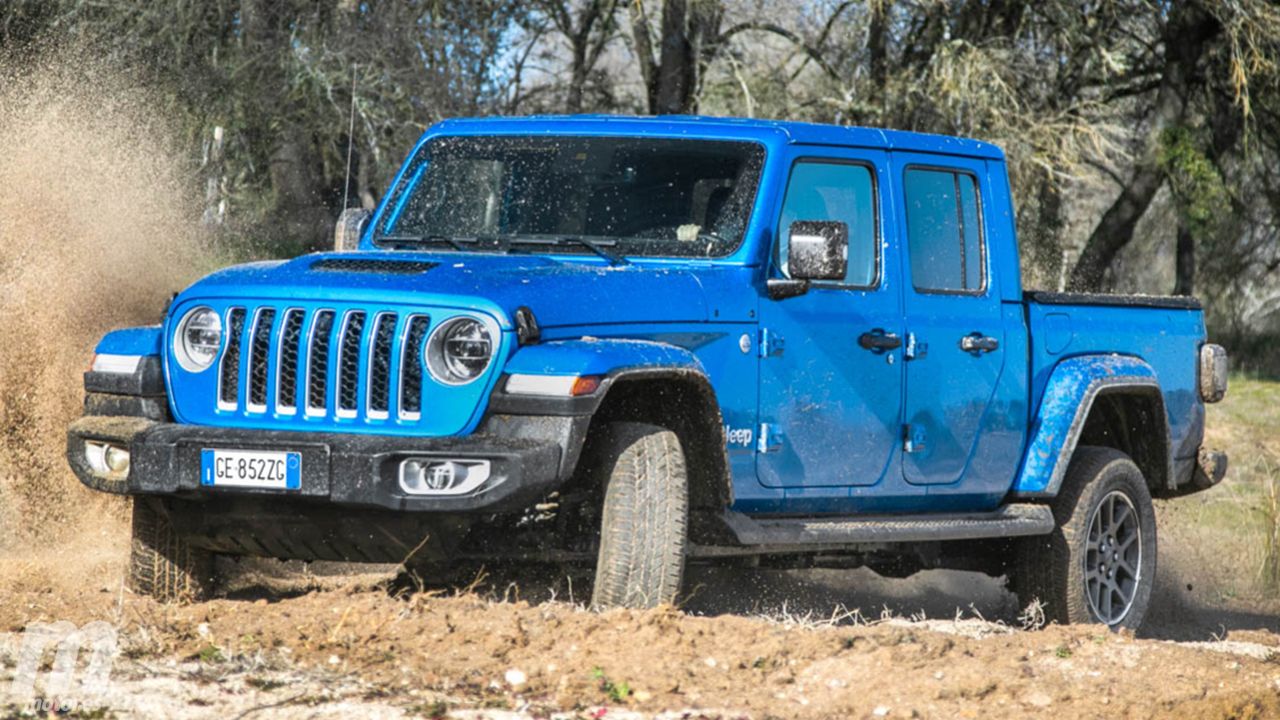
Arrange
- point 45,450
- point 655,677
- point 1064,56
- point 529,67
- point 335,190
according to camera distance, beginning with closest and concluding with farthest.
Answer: point 655,677, point 45,450, point 335,190, point 529,67, point 1064,56

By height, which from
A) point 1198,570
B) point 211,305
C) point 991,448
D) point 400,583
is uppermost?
point 211,305

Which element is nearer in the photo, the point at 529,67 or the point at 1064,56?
the point at 529,67

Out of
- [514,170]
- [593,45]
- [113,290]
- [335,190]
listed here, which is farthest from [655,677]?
[593,45]

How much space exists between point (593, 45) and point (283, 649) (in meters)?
14.0

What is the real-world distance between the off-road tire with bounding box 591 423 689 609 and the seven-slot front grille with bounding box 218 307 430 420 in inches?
24.9

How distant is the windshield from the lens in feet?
21.5

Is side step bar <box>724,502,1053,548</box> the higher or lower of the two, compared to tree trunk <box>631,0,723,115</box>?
lower

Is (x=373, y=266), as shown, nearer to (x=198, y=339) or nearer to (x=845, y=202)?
(x=198, y=339)

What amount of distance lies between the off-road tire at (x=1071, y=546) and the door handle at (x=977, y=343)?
2.87 ft

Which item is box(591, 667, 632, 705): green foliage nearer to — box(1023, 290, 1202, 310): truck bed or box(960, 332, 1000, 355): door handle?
box(960, 332, 1000, 355): door handle

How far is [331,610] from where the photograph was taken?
568cm

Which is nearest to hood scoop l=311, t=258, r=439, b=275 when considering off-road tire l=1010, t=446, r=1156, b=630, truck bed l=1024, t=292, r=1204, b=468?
truck bed l=1024, t=292, r=1204, b=468

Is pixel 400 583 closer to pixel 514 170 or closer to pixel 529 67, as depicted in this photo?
pixel 514 170

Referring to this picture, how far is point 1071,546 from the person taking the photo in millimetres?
7863
